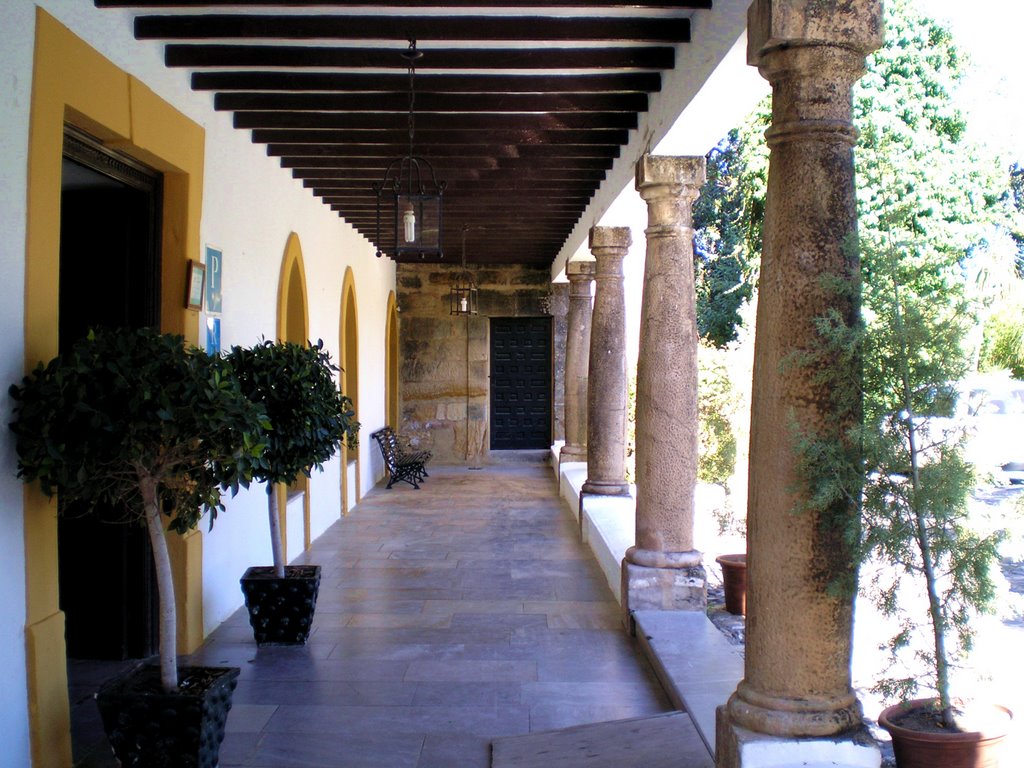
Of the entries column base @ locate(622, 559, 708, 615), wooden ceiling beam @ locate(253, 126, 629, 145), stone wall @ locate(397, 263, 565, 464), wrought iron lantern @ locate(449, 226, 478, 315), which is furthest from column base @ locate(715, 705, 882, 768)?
stone wall @ locate(397, 263, 565, 464)

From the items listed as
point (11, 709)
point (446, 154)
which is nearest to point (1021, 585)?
point (446, 154)

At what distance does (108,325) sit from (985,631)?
398cm

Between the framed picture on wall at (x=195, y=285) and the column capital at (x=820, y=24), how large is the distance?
312cm

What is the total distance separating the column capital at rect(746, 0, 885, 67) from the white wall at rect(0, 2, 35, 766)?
2.40 meters

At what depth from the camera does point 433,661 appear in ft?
16.1

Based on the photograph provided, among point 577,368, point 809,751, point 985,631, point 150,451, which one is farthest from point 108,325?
point 577,368

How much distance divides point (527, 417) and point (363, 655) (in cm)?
998

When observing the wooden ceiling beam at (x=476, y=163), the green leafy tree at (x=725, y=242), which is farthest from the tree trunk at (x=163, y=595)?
the green leafy tree at (x=725, y=242)

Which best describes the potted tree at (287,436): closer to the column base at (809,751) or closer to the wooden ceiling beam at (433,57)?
the wooden ceiling beam at (433,57)

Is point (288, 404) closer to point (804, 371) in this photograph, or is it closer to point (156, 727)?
point (156, 727)

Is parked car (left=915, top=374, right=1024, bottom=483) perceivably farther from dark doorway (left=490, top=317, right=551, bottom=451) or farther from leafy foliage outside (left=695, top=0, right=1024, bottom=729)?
dark doorway (left=490, top=317, right=551, bottom=451)

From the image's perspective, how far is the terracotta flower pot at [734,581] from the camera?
17.6ft

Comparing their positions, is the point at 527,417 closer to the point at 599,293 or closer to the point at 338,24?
the point at 599,293

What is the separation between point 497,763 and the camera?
3598 millimetres
